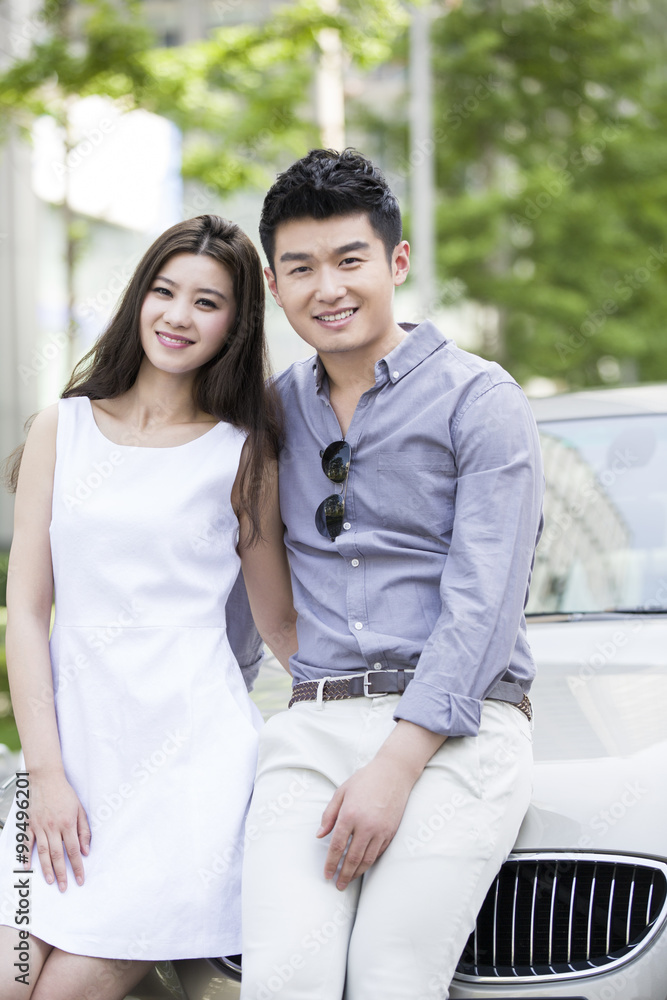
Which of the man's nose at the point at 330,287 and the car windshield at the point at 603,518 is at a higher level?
the man's nose at the point at 330,287

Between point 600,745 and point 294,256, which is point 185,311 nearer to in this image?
point 294,256

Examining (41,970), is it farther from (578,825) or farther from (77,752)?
(578,825)

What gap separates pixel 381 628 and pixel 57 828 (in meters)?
0.75

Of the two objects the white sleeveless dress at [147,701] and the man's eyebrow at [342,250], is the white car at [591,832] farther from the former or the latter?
the man's eyebrow at [342,250]

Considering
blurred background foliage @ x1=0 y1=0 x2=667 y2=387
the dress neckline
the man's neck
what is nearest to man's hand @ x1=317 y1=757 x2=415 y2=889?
the man's neck

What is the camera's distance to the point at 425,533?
225 centimetres

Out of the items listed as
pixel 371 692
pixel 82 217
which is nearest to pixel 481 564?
pixel 371 692

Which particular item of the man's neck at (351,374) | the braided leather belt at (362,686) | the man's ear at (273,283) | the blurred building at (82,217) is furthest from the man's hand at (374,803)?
the blurred building at (82,217)

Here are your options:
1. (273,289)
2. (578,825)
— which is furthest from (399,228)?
(578,825)

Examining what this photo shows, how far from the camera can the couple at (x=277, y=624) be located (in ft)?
6.46

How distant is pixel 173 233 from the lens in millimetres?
2461

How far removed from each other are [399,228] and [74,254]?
7494 millimetres

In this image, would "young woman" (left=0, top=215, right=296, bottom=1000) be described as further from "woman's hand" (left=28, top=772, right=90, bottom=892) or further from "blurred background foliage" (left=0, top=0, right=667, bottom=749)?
"blurred background foliage" (left=0, top=0, right=667, bottom=749)

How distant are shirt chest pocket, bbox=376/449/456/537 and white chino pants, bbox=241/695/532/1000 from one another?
1.19ft
